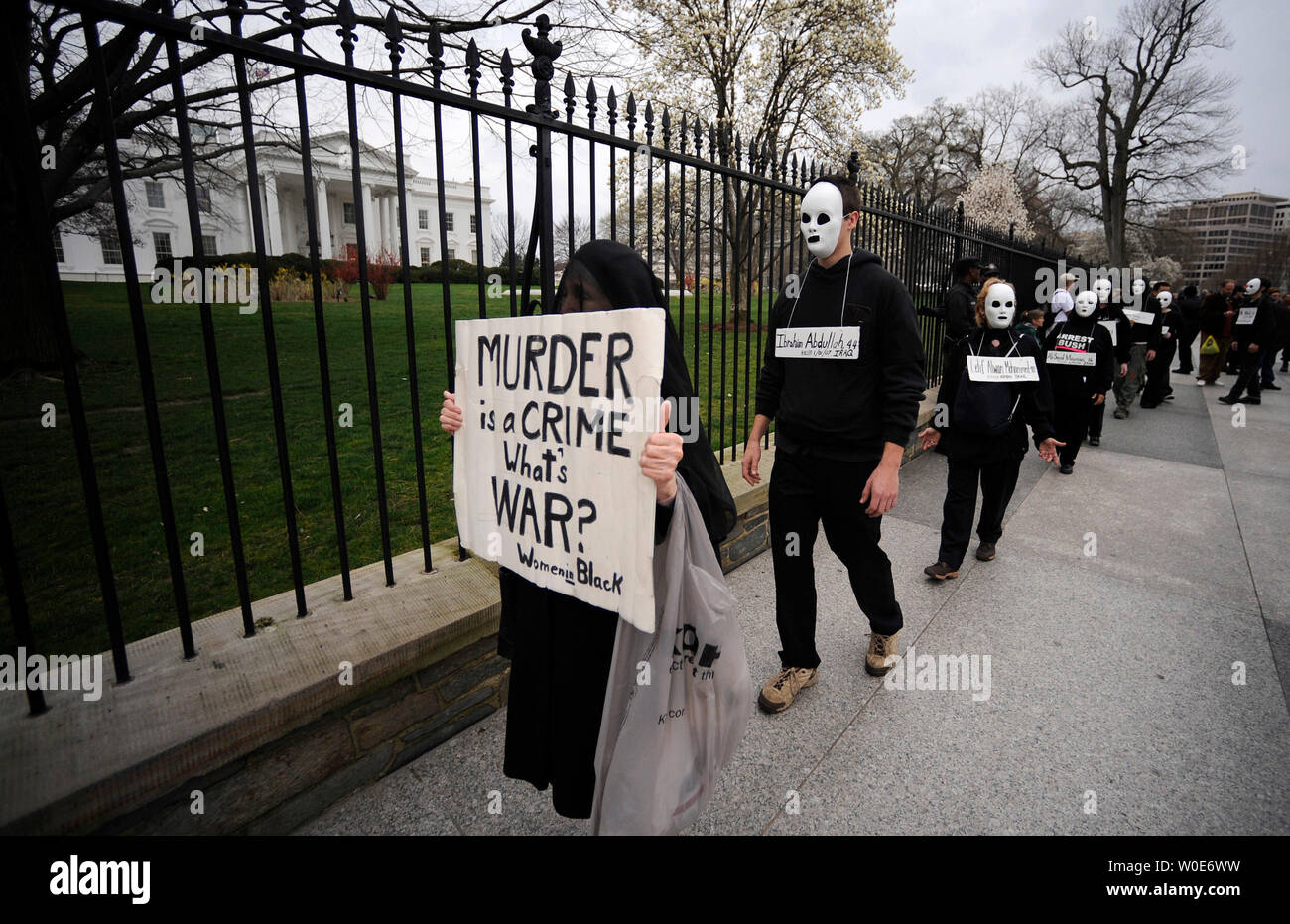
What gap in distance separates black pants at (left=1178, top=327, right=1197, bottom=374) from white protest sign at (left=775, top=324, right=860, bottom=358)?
565 inches

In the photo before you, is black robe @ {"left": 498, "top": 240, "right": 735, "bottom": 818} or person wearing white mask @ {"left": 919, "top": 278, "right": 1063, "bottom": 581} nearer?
black robe @ {"left": 498, "top": 240, "right": 735, "bottom": 818}

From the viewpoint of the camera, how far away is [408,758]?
8.21 ft

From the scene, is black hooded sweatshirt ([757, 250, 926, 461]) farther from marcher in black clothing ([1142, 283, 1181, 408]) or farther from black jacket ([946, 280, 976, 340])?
marcher in black clothing ([1142, 283, 1181, 408])

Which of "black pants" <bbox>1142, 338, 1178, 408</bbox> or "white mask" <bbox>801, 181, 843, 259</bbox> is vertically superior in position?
"white mask" <bbox>801, 181, 843, 259</bbox>

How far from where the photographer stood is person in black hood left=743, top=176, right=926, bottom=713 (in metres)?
2.63

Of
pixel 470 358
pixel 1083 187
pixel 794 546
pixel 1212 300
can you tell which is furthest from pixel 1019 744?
pixel 1083 187

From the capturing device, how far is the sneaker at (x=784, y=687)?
9.39 feet

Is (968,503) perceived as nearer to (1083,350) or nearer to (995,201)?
(1083,350)

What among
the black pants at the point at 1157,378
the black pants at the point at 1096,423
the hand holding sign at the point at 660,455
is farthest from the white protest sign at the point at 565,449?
the black pants at the point at 1157,378

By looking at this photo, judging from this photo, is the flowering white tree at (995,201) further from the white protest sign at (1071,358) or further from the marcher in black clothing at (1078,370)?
the white protest sign at (1071,358)

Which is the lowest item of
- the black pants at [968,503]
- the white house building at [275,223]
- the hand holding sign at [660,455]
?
the black pants at [968,503]

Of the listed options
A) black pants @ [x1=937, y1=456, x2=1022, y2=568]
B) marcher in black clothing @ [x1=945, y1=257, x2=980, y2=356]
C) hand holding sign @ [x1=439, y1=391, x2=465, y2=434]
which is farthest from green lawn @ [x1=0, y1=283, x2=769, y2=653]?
marcher in black clothing @ [x1=945, y1=257, x2=980, y2=356]

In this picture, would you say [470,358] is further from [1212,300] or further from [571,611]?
[1212,300]

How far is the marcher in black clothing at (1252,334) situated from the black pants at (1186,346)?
146 centimetres
